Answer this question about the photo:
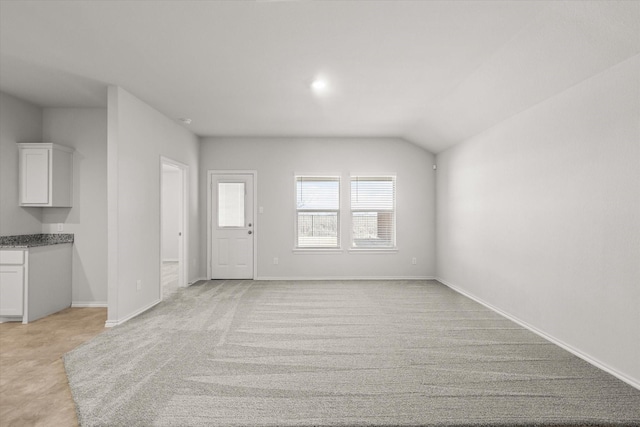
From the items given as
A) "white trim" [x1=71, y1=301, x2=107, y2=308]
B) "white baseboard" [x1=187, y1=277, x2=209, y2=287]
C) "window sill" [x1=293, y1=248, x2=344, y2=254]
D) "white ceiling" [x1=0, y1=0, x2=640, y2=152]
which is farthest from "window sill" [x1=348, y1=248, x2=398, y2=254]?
"white trim" [x1=71, y1=301, x2=107, y2=308]

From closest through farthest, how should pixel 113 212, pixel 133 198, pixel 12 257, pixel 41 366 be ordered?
pixel 41 366 < pixel 113 212 < pixel 12 257 < pixel 133 198

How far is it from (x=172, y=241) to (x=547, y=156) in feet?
30.3

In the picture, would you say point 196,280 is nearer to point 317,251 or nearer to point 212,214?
point 212,214

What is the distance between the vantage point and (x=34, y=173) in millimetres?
4590

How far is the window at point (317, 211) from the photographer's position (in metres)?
6.84

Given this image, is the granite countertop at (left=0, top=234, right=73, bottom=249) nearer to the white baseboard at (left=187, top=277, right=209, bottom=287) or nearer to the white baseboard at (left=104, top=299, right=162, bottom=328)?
the white baseboard at (left=104, top=299, right=162, bottom=328)

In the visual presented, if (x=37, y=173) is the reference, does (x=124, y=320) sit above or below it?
below

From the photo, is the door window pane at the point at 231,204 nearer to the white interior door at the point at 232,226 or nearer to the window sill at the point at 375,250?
the white interior door at the point at 232,226

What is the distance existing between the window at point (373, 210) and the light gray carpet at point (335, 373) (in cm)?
237

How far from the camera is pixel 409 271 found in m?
6.81

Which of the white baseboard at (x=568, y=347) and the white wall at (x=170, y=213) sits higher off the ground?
the white wall at (x=170, y=213)

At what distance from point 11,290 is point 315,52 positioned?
448 centimetres

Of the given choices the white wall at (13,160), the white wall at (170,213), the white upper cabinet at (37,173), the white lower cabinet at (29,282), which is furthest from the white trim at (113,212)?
the white wall at (170,213)

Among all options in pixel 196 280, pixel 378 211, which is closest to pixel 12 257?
pixel 196 280
